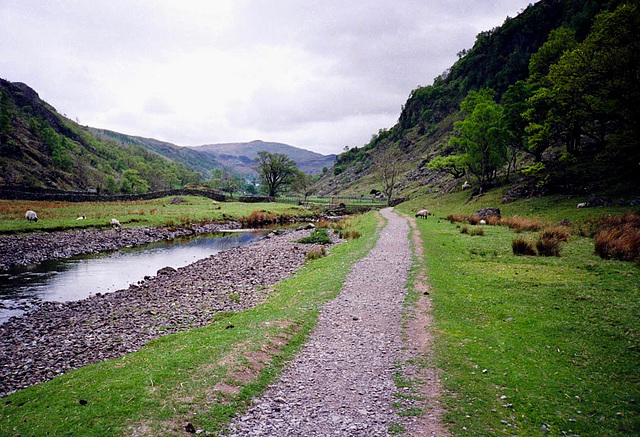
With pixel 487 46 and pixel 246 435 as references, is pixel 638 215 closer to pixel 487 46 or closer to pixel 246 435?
pixel 246 435

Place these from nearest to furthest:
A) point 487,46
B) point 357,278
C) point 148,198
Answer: point 357,278, point 148,198, point 487,46

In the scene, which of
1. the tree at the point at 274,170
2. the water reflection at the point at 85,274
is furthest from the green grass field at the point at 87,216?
the tree at the point at 274,170

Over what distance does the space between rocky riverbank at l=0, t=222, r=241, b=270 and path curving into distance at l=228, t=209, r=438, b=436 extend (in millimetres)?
27248

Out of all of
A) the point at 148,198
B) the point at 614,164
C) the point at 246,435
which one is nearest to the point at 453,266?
the point at 246,435

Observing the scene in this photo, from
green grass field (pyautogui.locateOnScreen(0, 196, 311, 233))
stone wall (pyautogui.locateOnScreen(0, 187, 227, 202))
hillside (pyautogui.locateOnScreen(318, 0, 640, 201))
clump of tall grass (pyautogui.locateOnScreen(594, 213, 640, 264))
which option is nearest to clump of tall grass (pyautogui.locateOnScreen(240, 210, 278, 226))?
green grass field (pyautogui.locateOnScreen(0, 196, 311, 233))

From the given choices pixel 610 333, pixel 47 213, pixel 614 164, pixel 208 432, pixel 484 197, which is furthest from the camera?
pixel 484 197

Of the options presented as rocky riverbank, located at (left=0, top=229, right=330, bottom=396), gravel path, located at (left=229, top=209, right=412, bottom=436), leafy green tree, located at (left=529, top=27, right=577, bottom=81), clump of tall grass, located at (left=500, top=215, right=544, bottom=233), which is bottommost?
rocky riverbank, located at (left=0, top=229, right=330, bottom=396)

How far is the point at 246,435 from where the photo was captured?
5.59 m

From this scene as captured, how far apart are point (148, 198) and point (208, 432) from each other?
77694mm

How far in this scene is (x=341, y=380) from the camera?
289 inches

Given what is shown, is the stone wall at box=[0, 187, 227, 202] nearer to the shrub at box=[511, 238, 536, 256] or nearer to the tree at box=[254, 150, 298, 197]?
the tree at box=[254, 150, 298, 197]

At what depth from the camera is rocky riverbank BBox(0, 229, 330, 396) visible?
10414 millimetres

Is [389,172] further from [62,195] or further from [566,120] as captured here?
[62,195]

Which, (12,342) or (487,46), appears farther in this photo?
(487,46)
